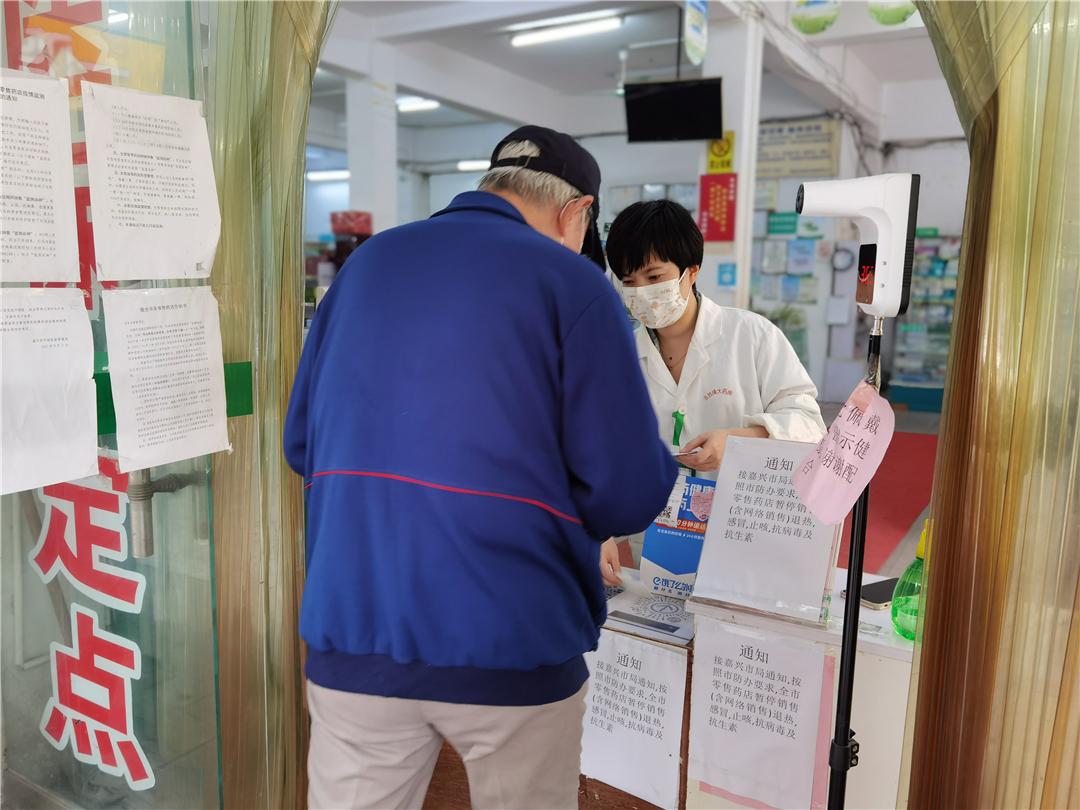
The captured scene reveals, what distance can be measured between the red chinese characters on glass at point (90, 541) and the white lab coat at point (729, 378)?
116 centimetres

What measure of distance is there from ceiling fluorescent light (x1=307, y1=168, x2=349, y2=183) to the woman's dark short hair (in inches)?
533

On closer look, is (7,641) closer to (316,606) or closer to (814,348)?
(316,606)

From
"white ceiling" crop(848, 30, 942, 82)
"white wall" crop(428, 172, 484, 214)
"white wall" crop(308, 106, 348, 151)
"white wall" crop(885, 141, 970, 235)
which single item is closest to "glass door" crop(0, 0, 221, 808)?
"white ceiling" crop(848, 30, 942, 82)

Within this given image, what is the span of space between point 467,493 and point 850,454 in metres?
0.57

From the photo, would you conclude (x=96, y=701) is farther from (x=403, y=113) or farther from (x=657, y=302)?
(x=403, y=113)

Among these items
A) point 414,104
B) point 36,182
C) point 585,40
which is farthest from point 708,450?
point 414,104

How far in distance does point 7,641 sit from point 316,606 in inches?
34.8

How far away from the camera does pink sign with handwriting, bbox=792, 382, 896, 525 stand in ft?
3.89

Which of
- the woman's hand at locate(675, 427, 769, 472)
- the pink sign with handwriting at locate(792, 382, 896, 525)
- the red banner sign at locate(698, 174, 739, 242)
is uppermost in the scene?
the red banner sign at locate(698, 174, 739, 242)

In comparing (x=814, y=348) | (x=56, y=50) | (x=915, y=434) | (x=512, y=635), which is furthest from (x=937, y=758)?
(x=814, y=348)

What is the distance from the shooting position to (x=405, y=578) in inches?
40.6

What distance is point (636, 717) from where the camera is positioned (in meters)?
1.64

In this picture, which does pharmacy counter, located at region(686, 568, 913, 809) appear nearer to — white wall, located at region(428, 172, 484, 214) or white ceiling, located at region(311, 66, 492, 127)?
white ceiling, located at region(311, 66, 492, 127)

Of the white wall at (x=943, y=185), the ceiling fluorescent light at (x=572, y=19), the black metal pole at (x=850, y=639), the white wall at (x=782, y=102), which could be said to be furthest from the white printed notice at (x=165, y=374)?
the white wall at (x=943, y=185)
